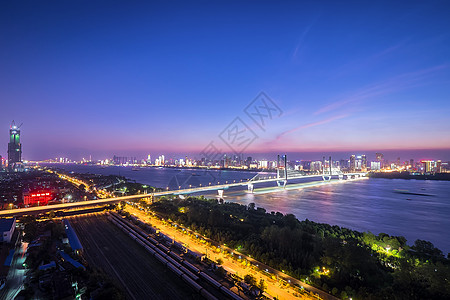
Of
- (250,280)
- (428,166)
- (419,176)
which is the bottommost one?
(419,176)

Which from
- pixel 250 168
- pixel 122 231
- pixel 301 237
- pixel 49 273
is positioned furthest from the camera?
pixel 250 168

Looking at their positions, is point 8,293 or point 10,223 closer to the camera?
point 8,293

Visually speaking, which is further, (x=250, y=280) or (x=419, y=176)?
(x=419, y=176)

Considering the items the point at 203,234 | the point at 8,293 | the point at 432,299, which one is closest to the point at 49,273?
the point at 8,293

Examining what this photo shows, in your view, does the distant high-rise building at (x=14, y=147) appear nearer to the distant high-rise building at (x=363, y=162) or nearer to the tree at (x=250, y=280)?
the tree at (x=250, y=280)

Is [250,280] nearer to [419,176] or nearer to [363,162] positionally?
[419,176]

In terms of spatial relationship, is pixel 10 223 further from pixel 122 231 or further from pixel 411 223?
pixel 411 223

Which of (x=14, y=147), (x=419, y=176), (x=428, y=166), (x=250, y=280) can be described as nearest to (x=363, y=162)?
(x=428, y=166)

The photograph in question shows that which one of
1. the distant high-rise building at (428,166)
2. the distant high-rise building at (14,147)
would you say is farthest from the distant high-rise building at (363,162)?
the distant high-rise building at (14,147)
